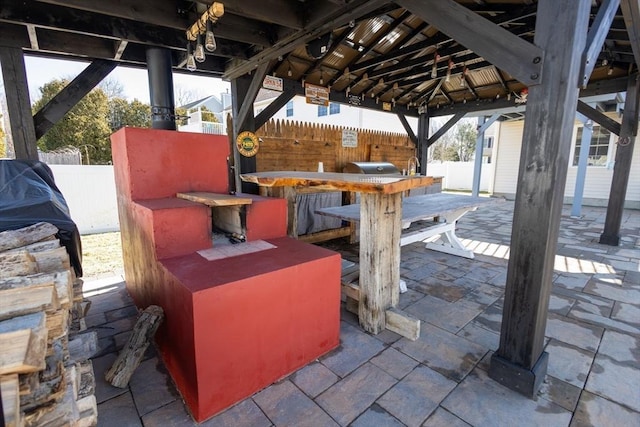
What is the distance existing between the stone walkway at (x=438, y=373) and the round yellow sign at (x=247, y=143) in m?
2.30

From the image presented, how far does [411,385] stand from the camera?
74.9 inches

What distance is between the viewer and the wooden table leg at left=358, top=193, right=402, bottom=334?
2299 mm

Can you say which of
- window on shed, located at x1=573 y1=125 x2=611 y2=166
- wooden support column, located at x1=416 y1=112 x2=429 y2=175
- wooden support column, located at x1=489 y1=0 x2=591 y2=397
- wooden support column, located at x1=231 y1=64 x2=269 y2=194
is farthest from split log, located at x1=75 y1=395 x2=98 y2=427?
window on shed, located at x1=573 y1=125 x2=611 y2=166

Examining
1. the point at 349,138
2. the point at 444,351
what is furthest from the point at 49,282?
the point at 349,138

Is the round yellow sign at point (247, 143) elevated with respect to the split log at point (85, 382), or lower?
elevated

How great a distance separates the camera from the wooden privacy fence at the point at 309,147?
4785 mm

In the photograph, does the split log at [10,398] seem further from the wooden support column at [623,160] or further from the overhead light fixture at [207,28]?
the wooden support column at [623,160]

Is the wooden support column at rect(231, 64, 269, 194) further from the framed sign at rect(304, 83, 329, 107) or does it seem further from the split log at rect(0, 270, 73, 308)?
the split log at rect(0, 270, 73, 308)

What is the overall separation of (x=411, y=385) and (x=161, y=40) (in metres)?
3.97

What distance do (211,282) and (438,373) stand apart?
5.32ft

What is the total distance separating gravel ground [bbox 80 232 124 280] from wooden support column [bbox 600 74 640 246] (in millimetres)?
7751

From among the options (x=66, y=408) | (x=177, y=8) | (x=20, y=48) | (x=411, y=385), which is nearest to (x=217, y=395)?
(x=66, y=408)

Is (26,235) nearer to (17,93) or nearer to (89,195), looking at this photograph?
(17,93)

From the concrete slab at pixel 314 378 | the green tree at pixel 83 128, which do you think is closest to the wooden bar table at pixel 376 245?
the concrete slab at pixel 314 378
